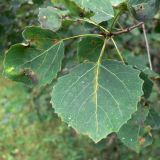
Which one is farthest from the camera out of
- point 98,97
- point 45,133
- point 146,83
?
point 45,133

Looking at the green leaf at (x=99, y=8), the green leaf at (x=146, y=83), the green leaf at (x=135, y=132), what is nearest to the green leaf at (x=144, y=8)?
the green leaf at (x=99, y=8)

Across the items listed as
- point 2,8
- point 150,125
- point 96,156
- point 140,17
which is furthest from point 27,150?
point 140,17

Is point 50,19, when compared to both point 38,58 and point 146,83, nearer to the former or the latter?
point 38,58

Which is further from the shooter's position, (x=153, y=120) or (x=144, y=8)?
(x=153, y=120)

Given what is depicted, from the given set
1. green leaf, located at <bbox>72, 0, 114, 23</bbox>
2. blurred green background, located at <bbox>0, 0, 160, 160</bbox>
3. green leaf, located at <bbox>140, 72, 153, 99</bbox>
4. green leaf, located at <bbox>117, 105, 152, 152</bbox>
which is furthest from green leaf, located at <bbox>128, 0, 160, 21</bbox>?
blurred green background, located at <bbox>0, 0, 160, 160</bbox>

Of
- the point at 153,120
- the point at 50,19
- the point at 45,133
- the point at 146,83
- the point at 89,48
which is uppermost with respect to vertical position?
the point at 50,19

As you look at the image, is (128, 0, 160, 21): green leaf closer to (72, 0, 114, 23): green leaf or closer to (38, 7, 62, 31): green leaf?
(72, 0, 114, 23): green leaf

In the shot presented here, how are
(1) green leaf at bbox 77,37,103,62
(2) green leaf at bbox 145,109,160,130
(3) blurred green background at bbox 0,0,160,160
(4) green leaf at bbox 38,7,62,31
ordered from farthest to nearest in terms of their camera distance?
(3) blurred green background at bbox 0,0,160,160 → (2) green leaf at bbox 145,109,160,130 → (1) green leaf at bbox 77,37,103,62 → (4) green leaf at bbox 38,7,62,31

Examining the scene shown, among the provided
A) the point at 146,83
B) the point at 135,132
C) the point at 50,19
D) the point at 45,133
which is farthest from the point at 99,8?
the point at 45,133
